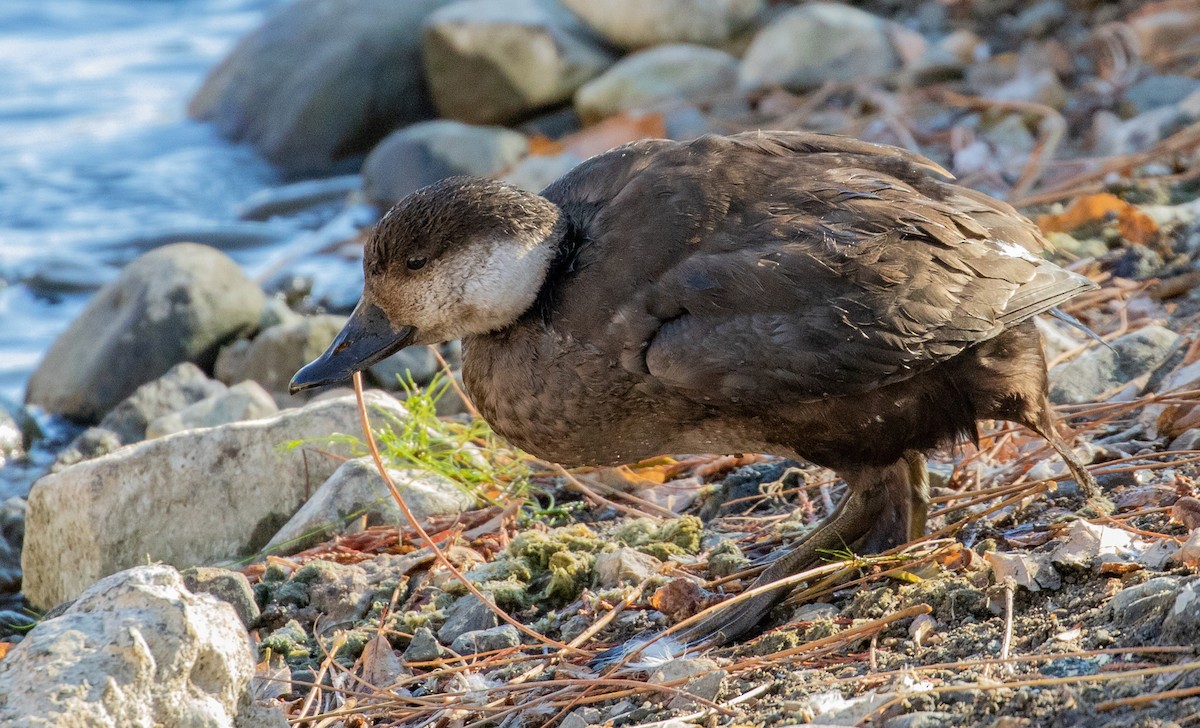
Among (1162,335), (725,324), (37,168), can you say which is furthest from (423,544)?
(37,168)

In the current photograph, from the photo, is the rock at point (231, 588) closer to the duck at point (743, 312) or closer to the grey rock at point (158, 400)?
the duck at point (743, 312)

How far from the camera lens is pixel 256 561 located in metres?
4.37

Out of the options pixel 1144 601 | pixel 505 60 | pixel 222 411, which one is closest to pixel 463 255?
pixel 1144 601

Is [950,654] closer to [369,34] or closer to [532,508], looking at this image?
[532,508]

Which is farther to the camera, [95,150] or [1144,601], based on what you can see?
[95,150]

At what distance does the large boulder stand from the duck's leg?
4336mm

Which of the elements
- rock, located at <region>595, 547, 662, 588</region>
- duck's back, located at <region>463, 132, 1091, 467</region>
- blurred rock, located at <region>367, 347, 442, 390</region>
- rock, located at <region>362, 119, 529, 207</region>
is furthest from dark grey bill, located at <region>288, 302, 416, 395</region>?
rock, located at <region>362, 119, 529, 207</region>

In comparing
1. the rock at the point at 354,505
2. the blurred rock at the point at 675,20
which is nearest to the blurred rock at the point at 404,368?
the rock at the point at 354,505

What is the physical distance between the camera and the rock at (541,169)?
26.4 ft

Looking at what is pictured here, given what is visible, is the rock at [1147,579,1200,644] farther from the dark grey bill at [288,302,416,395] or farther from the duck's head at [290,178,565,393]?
the dark grey bill at [288,302,416,395]

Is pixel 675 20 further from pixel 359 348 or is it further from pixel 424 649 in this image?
pixel 424 649

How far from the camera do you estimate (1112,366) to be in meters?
4.50

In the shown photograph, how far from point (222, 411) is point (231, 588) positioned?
6.70 ft

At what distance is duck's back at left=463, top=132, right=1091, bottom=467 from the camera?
10.8ft
